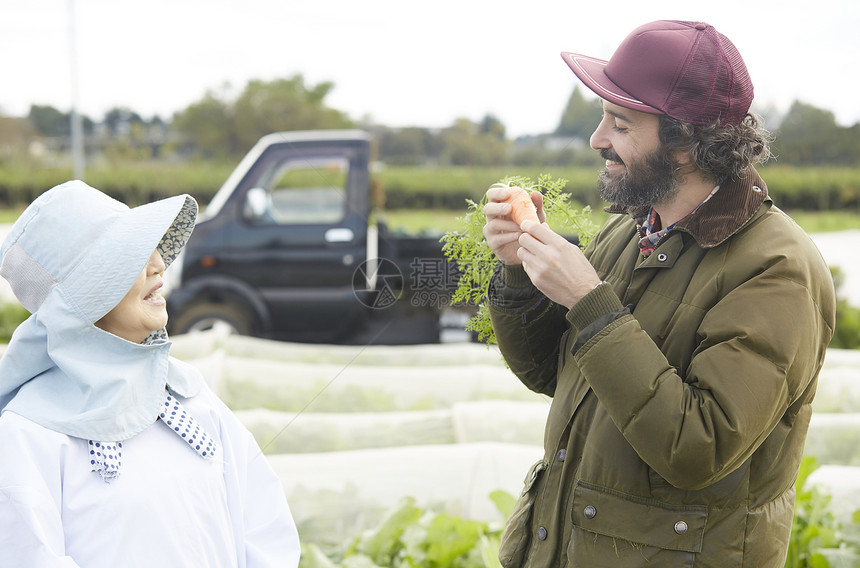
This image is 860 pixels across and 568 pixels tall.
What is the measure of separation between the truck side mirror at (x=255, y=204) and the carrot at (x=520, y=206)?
559cm

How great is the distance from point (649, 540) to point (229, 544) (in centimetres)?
83

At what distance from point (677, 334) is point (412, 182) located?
302 inches

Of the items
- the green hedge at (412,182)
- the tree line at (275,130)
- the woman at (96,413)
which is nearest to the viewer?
the woman at (96,413)

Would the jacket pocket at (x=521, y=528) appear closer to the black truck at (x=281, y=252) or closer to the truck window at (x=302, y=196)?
the black truck at (x=281, y=252)

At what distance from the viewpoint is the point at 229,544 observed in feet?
5.22

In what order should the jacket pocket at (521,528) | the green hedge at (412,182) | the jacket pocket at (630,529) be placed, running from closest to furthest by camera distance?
the jacket pocket at (630,529), the jacket pocket at (521,528), the green hedge at (412,182)

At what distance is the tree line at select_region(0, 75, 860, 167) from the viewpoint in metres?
8.58

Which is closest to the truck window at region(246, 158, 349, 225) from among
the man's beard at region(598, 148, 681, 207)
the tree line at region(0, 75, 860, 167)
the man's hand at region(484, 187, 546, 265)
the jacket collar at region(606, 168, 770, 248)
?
the tree line at region(0, 75, 860, 167)

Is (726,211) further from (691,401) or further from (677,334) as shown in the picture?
(691,401)

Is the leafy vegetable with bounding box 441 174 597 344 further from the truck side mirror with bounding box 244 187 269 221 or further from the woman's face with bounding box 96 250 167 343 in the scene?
the truck side mirror with bounding box 244 187 269 221

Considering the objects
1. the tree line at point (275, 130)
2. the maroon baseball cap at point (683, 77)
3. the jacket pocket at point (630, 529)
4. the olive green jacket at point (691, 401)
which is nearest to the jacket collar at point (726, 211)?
the olive green jacket at point (691, 401)

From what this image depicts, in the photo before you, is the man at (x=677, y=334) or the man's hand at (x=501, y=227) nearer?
the man at (x=677, y=334)

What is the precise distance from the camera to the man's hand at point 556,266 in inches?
60.1

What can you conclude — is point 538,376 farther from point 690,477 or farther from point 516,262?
point 690,477
